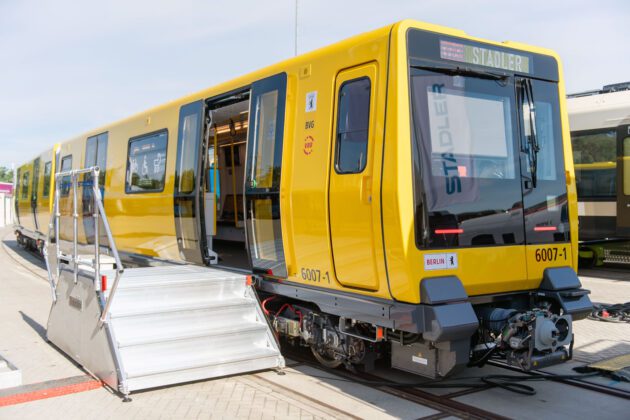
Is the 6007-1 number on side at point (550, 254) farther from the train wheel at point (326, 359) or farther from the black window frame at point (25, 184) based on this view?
the black window frame at point (25, 184)

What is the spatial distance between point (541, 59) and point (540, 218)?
162 centimetres

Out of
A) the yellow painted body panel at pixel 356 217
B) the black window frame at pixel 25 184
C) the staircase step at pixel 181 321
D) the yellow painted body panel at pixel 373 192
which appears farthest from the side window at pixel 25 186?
the yellow painted body panel at pixel 356 217

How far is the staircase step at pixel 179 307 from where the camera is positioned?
6254mm

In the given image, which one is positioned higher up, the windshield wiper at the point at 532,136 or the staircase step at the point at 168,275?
the windshield wiper at the point at 532,136

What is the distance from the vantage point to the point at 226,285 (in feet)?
22.8

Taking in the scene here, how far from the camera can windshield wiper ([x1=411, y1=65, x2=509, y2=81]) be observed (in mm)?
5398

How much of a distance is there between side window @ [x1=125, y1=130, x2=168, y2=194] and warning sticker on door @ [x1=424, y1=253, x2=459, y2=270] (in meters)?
5.33

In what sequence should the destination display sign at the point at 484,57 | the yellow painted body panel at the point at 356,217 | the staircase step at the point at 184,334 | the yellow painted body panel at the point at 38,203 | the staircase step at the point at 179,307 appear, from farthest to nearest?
the yellow painted body panel at the point at 38,203, the staircase step at the point at 179,307, the staircase step at the point at 184,334, the destination display sign at the point at 484,57, the yellow painted body panel at the point at 356,217

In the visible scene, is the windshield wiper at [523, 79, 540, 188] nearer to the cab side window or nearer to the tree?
the cab side window

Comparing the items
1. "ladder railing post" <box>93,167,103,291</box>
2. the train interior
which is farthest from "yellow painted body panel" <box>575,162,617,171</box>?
"ladder railing post" <box>93,167,103,291</box>

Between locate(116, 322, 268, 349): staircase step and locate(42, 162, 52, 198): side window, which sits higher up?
locate(42, 162, 52, 198): side window

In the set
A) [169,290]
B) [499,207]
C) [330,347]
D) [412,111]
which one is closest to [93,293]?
[169,290]

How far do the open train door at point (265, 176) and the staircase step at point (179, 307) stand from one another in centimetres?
44

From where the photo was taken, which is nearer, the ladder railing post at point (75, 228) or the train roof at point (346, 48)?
the train roof at point (346, 48)
